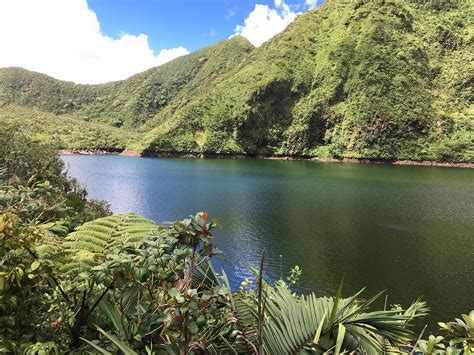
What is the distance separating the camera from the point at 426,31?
5738 inches

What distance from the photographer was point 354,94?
13525 cm

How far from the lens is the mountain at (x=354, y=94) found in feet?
391

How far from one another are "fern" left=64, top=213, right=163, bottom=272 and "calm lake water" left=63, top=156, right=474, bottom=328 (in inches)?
108

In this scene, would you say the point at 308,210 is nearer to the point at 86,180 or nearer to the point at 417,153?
the point at 86,180

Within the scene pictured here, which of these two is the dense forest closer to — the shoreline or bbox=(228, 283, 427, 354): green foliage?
bbox=(228, 283, 427, 354): green foliage

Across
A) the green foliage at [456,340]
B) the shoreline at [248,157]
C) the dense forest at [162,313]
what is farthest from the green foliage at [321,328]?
the shoreline at [248,157]

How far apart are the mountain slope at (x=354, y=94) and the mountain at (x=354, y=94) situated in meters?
0.38

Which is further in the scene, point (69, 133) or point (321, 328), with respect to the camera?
point (69, 133)

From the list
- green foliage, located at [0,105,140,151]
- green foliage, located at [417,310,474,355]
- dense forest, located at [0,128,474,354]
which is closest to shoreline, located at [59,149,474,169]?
green foliage, located at [0,105,140,151]

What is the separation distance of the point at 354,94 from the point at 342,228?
11732cm

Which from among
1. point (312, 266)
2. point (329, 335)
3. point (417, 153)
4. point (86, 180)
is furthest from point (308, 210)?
point (417, 153)

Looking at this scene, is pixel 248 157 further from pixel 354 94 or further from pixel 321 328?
pixel 321 328

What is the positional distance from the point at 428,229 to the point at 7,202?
105ft

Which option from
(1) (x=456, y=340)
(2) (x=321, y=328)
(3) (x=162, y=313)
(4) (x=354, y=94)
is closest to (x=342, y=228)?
(1) (x=456, y=340)
